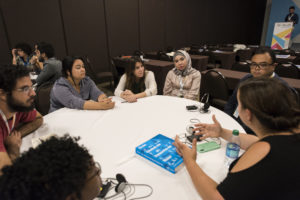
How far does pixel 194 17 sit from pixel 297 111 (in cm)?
843

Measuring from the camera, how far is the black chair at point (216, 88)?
99.9 inches

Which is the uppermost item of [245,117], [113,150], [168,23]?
[168,23]

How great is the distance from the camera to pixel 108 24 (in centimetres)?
565

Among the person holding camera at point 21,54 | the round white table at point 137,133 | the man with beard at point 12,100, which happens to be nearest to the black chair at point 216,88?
the round white table at point 137,133

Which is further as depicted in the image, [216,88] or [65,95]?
[216,88]

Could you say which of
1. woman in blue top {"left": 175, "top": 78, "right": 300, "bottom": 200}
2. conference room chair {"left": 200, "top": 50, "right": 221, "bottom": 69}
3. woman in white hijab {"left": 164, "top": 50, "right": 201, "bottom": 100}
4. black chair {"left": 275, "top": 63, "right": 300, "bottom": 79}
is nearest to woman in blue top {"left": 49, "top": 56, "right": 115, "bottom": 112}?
woman in white hijab {"left": 164, "top": 50, "right": 201, "bottom": 100}

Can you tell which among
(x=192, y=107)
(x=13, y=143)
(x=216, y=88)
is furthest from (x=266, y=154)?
(x=216, y=88)

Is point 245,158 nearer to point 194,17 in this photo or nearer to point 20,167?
point 20,167

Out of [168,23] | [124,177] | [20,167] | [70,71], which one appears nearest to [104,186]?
[124,177]

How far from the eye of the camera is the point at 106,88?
Answer: 17.5 ft

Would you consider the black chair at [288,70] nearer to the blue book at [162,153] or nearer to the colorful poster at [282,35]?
the blue book at [162,153]

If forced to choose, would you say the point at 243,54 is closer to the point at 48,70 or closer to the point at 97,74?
the point at 97,74

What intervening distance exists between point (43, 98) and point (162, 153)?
5.22 feet

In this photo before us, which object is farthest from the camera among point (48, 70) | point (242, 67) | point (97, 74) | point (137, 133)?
point (97, 74)
